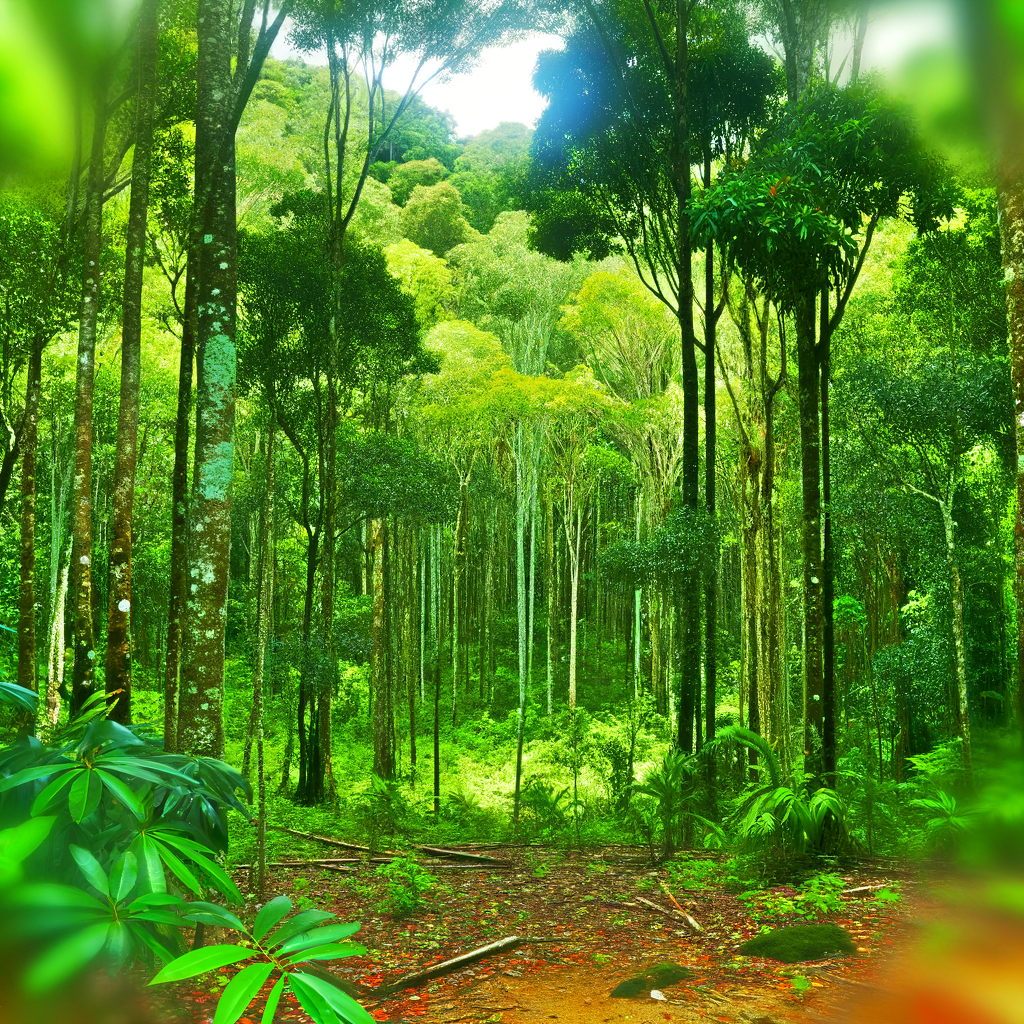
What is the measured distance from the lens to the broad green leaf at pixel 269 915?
948 millimetres

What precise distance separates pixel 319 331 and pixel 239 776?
10920 millimetres

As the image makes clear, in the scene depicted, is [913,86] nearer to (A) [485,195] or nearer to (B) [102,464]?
(B) [102,464]

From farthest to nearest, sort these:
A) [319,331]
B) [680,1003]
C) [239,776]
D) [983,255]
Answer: [319,331], [983,255], [680,1003], [239,776]

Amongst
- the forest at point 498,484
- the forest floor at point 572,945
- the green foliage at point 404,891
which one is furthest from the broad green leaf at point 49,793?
the green foliage at point 404,891

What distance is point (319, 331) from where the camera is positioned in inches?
480

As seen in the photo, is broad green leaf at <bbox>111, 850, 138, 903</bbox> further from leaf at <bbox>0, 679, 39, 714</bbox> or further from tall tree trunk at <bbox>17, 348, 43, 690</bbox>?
tall tree trunk at <bbox>17, 348, 43, 690</bbox>

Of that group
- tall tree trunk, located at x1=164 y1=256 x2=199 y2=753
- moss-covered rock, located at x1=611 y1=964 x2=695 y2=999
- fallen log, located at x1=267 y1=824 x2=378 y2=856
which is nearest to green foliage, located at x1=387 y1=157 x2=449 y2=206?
tall tree trunk, located at x1=164 y1=256 x2=199 y2=753

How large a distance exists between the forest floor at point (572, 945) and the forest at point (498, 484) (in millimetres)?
76

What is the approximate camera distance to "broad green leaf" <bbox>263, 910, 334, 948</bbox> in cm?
94

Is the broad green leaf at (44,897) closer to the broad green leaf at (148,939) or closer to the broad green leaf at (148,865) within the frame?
the broad green leaf at (148,939)

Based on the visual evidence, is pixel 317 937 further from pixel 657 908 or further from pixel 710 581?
pixel 710 581

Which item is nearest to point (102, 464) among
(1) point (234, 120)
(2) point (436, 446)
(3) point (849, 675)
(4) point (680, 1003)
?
(2) point (436, 446)

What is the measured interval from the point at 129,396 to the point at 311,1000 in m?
7.49

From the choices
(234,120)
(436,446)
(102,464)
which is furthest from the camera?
(436,446)
